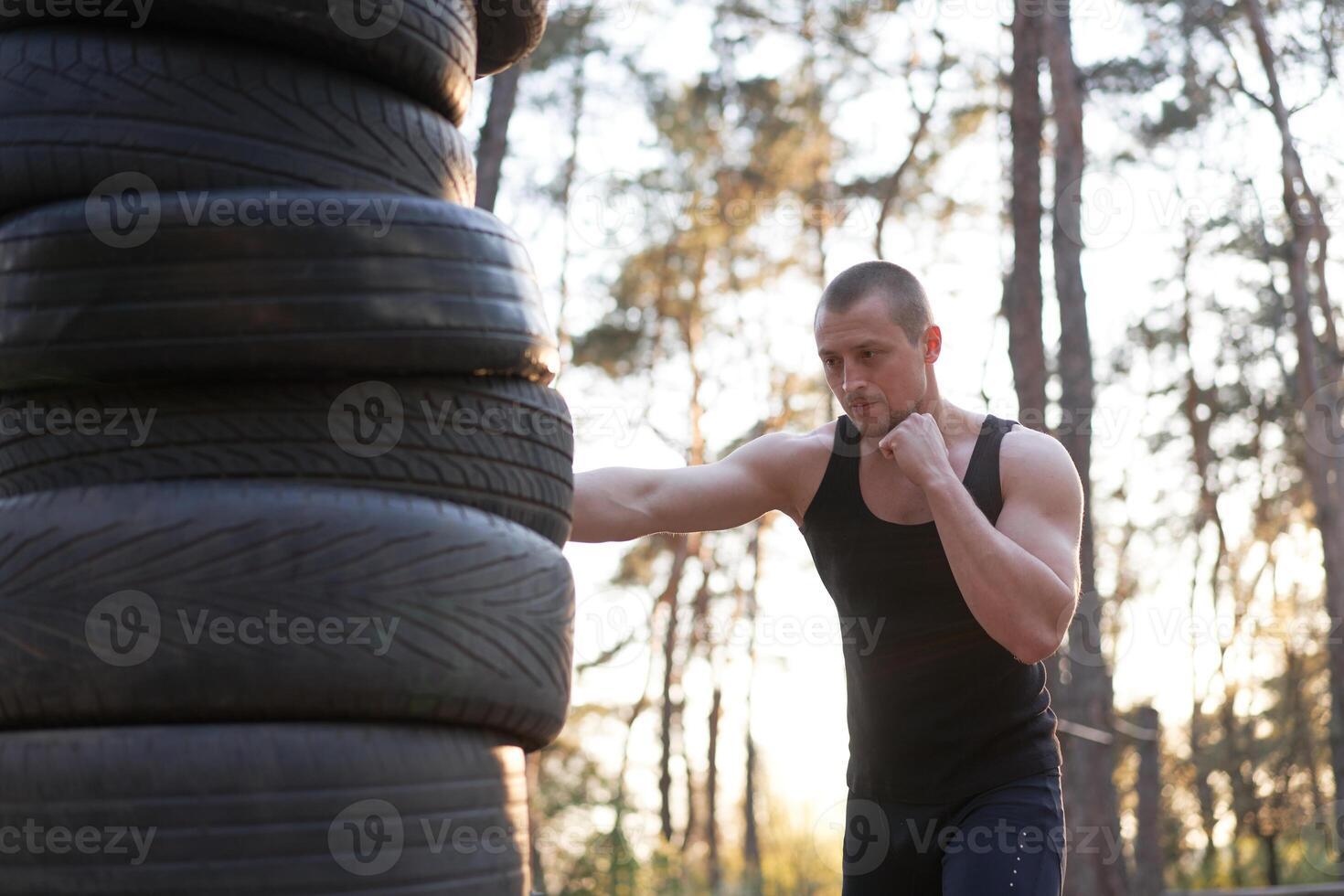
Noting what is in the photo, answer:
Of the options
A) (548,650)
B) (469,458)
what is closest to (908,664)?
(548,650)

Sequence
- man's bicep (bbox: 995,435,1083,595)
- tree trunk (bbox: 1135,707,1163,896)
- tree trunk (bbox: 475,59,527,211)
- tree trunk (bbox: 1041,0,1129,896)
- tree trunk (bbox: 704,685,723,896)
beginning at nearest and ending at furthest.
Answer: man's bicep (bbox: 995,435,1083,595) < tree trunk (bbox: 1041,0,1129,896) < tree trunk (bbox: 475,59,527,211) < tree trunk (bbox: 1135,707,1163,896) < tree trunk (bbox: 704,685,723,896)

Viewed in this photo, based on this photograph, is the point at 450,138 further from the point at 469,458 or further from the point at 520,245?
the point at 469,458

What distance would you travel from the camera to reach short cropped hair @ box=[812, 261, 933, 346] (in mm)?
3131

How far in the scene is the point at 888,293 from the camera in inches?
123

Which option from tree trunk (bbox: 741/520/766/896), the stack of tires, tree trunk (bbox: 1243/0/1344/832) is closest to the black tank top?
the stack of tires

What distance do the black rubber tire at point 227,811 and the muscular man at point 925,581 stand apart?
3.48 feet

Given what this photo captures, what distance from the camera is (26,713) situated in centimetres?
216

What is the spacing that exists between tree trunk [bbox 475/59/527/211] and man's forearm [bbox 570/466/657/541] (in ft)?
24.3

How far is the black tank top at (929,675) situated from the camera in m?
3.02

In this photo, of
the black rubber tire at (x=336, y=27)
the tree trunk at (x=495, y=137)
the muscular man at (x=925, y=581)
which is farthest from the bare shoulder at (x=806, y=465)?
the tree trunk at (x=495, y=137)

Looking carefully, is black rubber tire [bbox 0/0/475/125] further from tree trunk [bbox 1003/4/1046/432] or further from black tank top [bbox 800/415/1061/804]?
tree trunk [bbox 1003/4/1046/432]

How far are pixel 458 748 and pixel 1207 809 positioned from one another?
3141 cm

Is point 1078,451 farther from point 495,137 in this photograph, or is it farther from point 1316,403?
point 1316,403

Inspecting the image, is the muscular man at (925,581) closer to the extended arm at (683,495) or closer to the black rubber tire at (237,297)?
the extended arm at (683,495)
